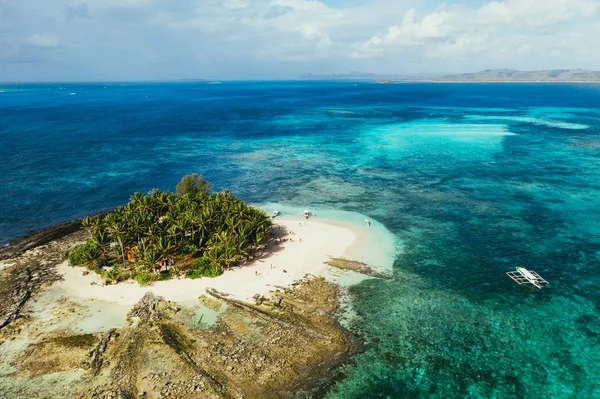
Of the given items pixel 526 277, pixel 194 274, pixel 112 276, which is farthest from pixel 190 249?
pixel 526 277

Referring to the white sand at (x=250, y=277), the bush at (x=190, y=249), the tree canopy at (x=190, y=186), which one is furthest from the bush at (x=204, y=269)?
the tree canopy at (x=190, y=186)

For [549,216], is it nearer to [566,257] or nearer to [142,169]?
[566,257]

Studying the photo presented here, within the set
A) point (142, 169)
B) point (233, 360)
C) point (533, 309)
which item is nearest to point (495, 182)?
point (533, 309)

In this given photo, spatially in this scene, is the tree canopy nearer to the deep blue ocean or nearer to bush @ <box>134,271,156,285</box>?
the deep blue ocean

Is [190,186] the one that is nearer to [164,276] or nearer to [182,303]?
[164,276]

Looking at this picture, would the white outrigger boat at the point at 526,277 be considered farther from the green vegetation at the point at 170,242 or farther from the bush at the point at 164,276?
the bush at the point at 164,276

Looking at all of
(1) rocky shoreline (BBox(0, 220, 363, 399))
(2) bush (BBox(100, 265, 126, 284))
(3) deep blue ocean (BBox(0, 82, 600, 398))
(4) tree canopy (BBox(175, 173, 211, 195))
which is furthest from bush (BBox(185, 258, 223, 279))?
(4) tree canopy (BBox(175, 173, 211, 195))

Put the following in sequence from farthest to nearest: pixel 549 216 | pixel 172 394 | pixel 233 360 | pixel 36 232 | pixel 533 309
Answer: pixel 549 216, pixel 36 232, pixel 533 309, pixel 233 360, pixel 172 394
